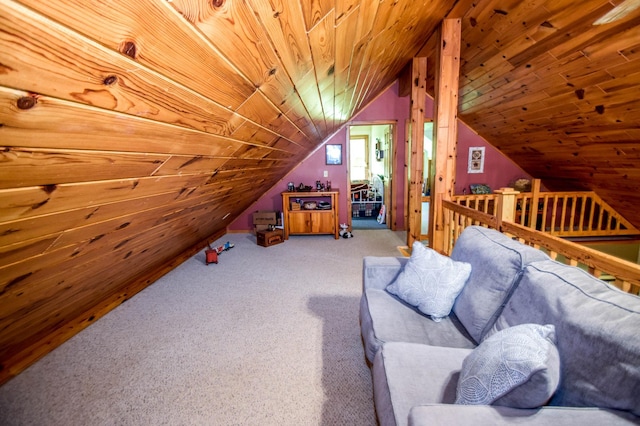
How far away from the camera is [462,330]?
149cm

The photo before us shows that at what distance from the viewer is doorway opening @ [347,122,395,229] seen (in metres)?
5.18

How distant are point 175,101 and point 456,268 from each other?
1.59 m

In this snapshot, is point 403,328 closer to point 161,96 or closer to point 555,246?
point 555,246

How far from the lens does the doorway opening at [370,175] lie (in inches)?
204

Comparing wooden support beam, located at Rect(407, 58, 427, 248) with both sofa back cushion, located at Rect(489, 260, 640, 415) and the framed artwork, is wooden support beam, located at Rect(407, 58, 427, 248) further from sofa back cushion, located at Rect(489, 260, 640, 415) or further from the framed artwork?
sofa back cushion, located at Rect(489, 260, 640, 415)

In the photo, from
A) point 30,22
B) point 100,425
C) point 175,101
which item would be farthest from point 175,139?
point 100,425

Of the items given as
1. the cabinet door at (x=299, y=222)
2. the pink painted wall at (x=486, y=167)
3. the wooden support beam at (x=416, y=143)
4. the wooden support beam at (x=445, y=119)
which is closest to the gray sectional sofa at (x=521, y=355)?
the wooden support beam at (x=445, y=119)

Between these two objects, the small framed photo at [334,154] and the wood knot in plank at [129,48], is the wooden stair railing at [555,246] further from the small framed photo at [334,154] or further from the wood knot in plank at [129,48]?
the small framed photo at [334,154]

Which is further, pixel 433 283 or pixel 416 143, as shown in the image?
pixel 416 143

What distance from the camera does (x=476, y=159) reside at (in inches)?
196

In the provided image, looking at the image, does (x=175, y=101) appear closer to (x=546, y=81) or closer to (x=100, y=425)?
(x=100, y=425)

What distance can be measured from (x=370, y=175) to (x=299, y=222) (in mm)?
4351

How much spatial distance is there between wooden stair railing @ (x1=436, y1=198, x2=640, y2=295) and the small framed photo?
2422 mm

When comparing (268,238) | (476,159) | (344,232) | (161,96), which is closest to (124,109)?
(161,96)
